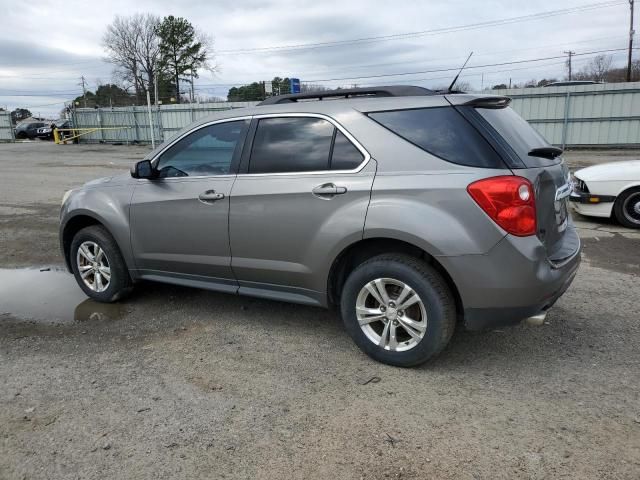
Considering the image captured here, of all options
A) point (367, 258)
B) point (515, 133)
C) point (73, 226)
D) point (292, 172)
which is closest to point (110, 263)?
point (73, 226)

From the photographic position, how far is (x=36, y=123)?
43719mm

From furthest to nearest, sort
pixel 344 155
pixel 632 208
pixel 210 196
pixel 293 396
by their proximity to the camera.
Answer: pixel 632 208
pixel 210 196
pixel 344 155
pixel 293 396

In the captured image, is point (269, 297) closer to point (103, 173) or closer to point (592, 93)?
point (103, 173)

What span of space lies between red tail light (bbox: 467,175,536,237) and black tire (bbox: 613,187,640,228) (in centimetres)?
536

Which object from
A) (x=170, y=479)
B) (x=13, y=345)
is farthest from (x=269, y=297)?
(x=13, y=345)

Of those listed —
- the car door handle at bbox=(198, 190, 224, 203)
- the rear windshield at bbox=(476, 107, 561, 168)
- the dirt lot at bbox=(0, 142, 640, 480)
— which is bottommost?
the dirt lot at bbox=(0, 142, 640, 480)

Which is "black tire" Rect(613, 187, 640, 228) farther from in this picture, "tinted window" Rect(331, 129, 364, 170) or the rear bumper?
"tinted window" Rect(331, 129, 364, 170)

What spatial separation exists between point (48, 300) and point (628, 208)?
7601 mm

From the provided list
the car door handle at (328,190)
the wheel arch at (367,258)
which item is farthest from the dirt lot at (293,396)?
the car door handle at (328,190)

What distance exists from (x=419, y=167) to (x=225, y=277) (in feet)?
6.09

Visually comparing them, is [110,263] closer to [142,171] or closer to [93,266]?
[93,266]

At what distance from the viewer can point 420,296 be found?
3379 millimetres

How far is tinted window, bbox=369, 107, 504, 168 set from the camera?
10.7 feet

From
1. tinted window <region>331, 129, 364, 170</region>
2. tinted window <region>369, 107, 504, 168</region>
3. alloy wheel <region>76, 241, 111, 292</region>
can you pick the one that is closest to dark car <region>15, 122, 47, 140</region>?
alloy wheel <region>76, 241, 111, 292</region>
